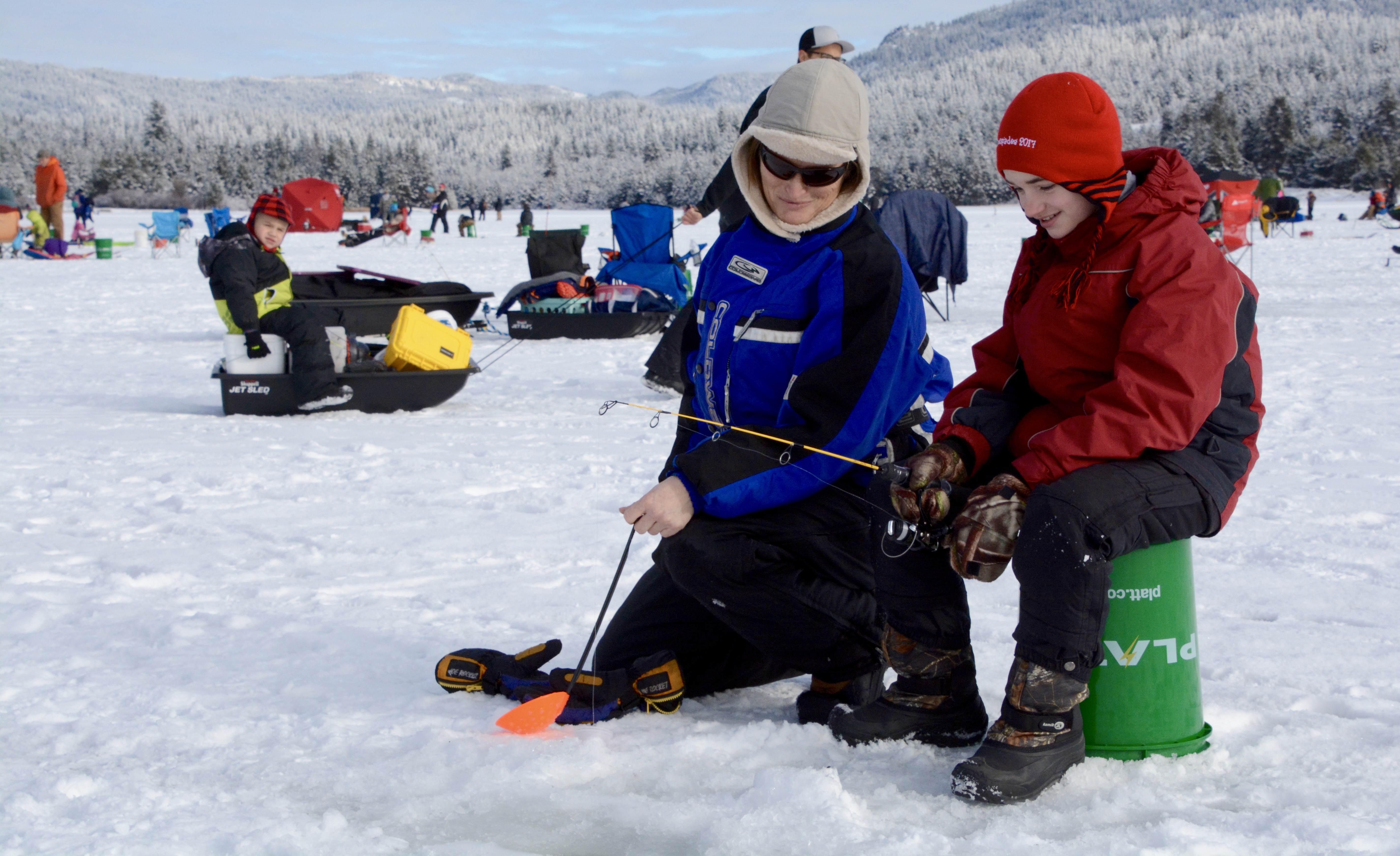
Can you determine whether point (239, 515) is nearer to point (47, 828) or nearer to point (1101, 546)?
point (47, 828)

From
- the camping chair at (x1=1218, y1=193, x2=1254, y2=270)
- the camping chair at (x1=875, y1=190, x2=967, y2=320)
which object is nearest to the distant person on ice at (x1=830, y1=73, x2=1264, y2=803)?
the camping chair at (x1=875, y1=190, x2=967, y2=320)

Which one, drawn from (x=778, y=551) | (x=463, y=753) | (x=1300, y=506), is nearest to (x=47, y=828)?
(x=463, y=753)

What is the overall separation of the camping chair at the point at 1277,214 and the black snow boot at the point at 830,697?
2246cm

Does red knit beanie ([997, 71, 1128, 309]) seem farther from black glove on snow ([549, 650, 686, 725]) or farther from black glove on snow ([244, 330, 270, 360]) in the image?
black glove on snow ([244, 330, 270, 360])

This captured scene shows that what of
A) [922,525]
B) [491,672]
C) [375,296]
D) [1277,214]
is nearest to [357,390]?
[375,296]

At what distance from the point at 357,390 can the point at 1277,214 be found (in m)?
23.3

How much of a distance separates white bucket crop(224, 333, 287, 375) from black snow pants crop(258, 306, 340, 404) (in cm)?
10

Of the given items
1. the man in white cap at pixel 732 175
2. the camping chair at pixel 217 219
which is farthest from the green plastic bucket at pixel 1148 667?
the camping chair at pixel 217 219

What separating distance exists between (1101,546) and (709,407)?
87cm

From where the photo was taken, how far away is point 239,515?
3.94 meters

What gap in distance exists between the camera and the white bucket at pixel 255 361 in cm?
595

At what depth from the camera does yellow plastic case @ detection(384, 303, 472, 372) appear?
5.96m

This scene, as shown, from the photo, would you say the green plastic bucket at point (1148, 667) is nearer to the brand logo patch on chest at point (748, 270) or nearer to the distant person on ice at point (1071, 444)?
the distant person on ice at point (1071, 444)

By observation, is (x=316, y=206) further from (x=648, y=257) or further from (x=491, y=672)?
(x=491, y=672)
